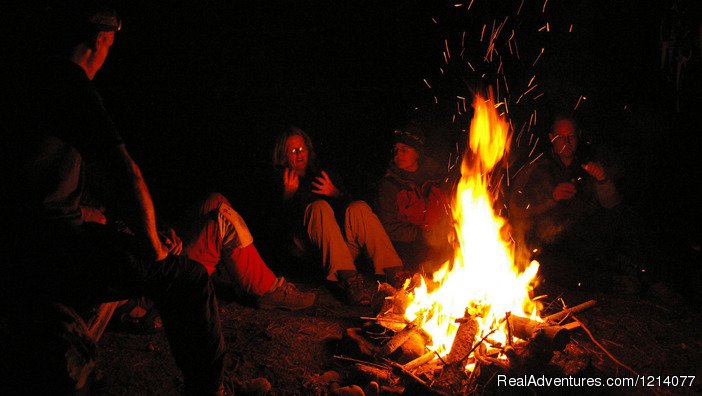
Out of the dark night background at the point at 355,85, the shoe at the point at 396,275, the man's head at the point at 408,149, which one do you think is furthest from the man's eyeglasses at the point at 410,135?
the shoe at the point at 396,275

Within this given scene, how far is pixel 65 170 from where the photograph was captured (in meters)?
2.19

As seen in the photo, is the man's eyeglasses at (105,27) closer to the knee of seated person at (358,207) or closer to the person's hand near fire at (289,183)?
the person's hand near fire at (289,183)

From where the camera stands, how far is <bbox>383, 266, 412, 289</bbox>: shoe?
4.81m

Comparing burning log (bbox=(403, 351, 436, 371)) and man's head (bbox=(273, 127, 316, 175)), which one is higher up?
man's head (bbox=(273, 127, 316, 175))

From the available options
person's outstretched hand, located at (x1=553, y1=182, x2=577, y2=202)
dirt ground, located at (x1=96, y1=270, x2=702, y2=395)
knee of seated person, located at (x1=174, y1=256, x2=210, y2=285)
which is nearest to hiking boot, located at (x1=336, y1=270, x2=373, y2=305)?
dirt ground, located at (x1=96, y1=270, x2=702, y2=395)

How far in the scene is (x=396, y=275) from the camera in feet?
16.0

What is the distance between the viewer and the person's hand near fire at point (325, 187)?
5.36 meters

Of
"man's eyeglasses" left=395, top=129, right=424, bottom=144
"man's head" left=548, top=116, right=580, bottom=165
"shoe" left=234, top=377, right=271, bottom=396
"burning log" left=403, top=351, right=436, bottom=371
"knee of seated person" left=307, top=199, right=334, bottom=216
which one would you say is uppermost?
"man's head" left=548, top=116, right=580, bottom=165

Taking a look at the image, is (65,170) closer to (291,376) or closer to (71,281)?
(71,281)

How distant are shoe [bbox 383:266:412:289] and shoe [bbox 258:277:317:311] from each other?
93cm

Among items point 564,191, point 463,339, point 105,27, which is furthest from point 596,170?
point 105,27

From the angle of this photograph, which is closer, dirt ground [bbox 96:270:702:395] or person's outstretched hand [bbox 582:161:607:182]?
dirt ground [bbox 96:270:702:395]

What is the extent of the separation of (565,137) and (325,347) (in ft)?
12.4

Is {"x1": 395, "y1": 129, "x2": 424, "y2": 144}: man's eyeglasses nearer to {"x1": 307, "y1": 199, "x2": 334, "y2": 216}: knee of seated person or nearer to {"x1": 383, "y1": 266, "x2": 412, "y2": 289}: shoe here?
{"x1": 307, "y1": 199, "x2": 334, "y2": 216}: knee of seated person
